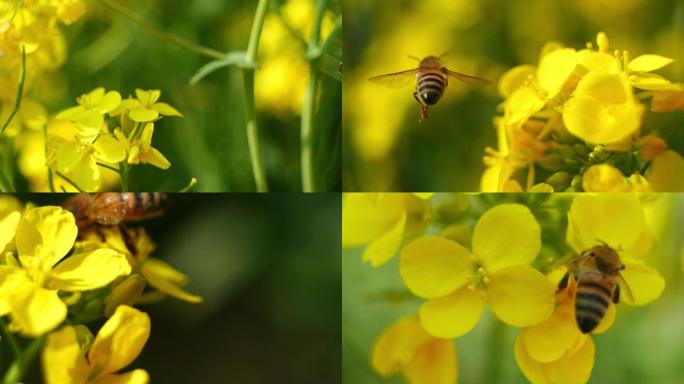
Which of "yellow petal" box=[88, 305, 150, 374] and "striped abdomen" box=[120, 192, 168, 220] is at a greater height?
"striped abdomen" box=[120, 192, 168, 220]

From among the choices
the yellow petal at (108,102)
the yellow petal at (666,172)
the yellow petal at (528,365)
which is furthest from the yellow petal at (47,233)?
the yellow petal at (666,172)

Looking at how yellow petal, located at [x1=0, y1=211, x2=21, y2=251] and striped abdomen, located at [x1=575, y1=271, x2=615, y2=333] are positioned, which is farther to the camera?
yellow petal, located at [x1=0, y1=211, x2=21, y2=251]

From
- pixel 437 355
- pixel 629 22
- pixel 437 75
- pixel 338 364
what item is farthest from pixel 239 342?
pixel 629 22

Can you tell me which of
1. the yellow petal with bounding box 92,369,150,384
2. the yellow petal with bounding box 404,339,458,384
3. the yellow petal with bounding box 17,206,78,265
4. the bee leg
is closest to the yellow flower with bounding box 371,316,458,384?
the yellow petal with bounding box 404,339,458,384

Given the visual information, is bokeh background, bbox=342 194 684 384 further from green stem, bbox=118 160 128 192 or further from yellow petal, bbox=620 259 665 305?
green stem, bbox=118 160 128 192

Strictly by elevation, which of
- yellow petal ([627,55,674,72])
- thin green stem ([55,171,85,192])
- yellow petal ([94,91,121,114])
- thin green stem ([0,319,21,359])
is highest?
yellow petal ([627,55,674,72])

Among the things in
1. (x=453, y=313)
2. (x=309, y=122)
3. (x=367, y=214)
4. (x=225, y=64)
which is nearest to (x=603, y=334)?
(x=453, y=313)
